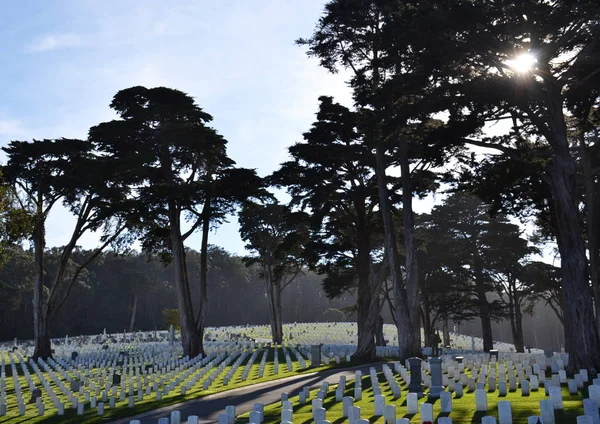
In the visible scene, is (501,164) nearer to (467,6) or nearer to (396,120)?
(396,120)

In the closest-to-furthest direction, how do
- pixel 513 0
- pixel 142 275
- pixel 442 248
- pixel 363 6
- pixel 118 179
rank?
pixel 513 0 → pixel 363 6 → pixel 118 179 → pixel 442 248 → pixel 142 275

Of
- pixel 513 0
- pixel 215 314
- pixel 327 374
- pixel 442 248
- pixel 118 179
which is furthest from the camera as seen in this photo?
pixel 215 314

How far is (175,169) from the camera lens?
107ft

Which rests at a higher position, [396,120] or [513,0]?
[513,0]

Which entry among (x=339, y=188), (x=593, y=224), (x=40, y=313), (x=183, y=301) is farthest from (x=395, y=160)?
(x=40, y=313)

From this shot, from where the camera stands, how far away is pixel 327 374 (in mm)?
22047

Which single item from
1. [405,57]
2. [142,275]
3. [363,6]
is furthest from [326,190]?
[142,275]

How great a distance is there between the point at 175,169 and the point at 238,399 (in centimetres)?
1887

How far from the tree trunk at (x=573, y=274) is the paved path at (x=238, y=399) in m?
7.61

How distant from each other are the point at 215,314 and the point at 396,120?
7792cm

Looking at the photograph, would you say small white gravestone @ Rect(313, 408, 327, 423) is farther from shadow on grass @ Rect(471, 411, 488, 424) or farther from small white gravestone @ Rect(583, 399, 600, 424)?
small white gravestone @ Rect(583, 399, 600, 424)

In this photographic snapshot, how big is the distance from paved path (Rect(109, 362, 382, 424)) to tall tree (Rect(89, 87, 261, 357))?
1084 centimetres

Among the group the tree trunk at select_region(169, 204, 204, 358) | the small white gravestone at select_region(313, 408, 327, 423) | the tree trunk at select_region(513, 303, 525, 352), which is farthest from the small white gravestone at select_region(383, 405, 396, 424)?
the tree trunk at select_region(513, 303, 525, 352)

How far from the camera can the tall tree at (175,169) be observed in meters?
29.2
